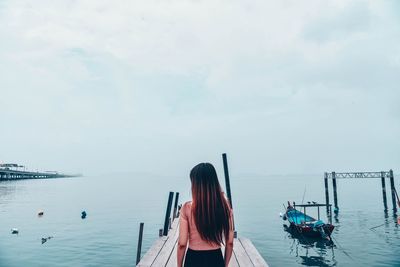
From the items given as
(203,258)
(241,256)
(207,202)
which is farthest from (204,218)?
(241,256)

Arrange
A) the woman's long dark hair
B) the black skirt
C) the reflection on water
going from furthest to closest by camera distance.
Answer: the reflection on water < the black skirt < the woman's long dark hair

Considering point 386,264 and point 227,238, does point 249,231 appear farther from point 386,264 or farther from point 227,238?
point 227,238

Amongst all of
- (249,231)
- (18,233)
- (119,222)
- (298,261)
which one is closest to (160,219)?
(119,222)

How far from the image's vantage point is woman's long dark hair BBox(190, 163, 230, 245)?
3889 mm

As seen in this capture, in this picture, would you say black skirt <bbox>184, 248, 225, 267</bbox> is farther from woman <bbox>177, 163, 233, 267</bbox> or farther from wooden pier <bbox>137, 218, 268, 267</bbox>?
wooden pier <bbox>137, 218, 268, 267</bbox>

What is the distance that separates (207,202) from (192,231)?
49 cm

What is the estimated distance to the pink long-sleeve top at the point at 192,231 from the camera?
3.96 m

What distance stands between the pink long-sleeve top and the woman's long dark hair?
0.07m

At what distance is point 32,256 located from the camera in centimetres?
2170

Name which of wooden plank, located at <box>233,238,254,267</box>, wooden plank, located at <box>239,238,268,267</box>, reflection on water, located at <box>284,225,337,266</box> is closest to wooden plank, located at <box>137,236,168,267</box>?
wooden plank, located at <box>233,238,254,267</box>

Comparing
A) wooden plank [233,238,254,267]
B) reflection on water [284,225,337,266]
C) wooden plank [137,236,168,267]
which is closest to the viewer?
wooden plank [233,238,254,267]

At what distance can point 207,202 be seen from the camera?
388 cm

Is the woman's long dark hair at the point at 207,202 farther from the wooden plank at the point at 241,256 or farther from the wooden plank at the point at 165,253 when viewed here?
the wooden plank at the point at 165,253

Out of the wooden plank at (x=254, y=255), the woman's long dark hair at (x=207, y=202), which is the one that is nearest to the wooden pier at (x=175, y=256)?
the wooden plank at (x=254, y=255)
